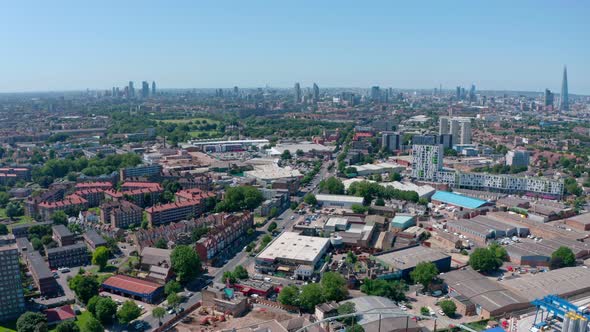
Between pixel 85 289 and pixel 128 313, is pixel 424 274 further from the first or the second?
pixel 85 289

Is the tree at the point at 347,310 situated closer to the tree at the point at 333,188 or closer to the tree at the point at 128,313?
the tree at the point at 128,313

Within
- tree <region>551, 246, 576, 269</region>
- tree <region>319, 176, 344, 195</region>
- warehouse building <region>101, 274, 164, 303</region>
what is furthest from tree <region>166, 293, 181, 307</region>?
tree <region>319, 176, 344, 195</region>

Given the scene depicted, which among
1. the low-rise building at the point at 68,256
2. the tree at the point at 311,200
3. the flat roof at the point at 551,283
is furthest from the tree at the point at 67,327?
the tree at the point at 311,200

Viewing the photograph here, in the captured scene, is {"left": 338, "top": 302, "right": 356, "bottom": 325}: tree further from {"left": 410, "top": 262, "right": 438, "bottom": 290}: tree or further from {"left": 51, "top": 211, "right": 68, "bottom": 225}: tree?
{"left": 51, "top": 211, "right": 68, "bottom": 225}: tree

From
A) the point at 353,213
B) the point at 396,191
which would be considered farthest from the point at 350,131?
the point at 353,213

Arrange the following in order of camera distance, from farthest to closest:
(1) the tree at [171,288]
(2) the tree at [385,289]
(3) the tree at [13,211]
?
(3) the tree at [13,211]
(1) the tree at [171,288]
(2) the tree at [385,289]

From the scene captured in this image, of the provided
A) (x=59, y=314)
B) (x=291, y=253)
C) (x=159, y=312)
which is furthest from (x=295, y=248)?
(x=59, y=314)

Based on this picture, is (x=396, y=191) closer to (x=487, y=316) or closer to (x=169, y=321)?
(x=487, y=316)
